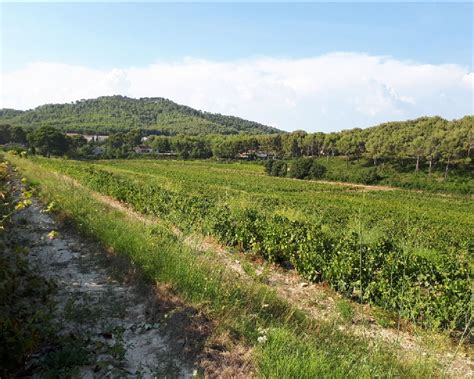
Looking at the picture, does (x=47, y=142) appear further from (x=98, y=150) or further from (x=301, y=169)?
(x=301, y=169)

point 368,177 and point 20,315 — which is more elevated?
point 20,315

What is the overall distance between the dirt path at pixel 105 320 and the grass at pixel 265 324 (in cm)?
62

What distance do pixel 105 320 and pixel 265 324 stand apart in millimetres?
2263

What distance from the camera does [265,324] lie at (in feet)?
16.0

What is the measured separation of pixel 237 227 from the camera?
11.4 m

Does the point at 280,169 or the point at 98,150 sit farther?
the point at 98,150

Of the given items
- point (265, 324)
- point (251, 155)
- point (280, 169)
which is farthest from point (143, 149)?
point (265, 324)

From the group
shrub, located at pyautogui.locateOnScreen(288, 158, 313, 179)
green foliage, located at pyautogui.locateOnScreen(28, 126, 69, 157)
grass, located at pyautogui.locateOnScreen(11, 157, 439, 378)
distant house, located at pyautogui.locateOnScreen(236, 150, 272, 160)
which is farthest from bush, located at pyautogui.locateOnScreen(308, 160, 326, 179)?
grass, located at pyautogui.locateOnScreen(11, 157, 439, 378)

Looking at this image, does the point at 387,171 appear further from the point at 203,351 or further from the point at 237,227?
the point at 203,351

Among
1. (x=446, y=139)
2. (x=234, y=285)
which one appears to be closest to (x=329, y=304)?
(x=234, y=285)

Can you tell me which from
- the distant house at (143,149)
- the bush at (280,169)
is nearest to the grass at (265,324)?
the bush at (280,169)

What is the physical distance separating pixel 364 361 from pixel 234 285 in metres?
2.56

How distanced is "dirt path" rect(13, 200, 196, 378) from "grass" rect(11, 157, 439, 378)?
24.5 inches

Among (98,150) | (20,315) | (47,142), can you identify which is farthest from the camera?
(98,150)
